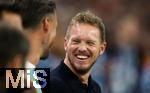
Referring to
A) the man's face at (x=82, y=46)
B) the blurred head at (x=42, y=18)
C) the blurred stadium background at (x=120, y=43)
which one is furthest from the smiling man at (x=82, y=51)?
the blurred stadium background at (x=120, y=43)

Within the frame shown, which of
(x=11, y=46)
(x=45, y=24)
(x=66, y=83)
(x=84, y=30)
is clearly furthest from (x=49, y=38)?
(x=11, y=46)

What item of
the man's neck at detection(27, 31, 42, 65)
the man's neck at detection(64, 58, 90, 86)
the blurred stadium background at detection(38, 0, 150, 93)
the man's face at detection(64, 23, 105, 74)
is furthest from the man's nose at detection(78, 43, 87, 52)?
the blurred stadium background at detection(38, 0, 150, 93)

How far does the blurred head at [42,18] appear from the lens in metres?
2.36

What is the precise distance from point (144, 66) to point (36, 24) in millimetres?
3402

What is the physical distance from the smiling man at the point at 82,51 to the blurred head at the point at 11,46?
1235 mm

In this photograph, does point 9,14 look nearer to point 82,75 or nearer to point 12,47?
point 12,47

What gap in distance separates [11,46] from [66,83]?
4.09 feet

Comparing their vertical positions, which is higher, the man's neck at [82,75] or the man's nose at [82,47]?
the man's nose at [82,47]

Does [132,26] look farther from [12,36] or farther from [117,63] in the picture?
[12,36]

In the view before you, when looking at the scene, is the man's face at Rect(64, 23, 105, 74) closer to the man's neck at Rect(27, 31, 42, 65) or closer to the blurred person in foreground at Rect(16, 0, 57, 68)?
the blurred person in foreground at Rect(16, 0, 57, 68)

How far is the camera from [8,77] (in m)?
1.77

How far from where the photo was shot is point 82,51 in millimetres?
2947

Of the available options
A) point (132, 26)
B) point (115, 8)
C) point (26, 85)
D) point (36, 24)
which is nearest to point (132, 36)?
point (132, 26)

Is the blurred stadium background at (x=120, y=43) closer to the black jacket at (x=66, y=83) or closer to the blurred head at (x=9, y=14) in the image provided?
the black jacket at (x=66, y=83)
